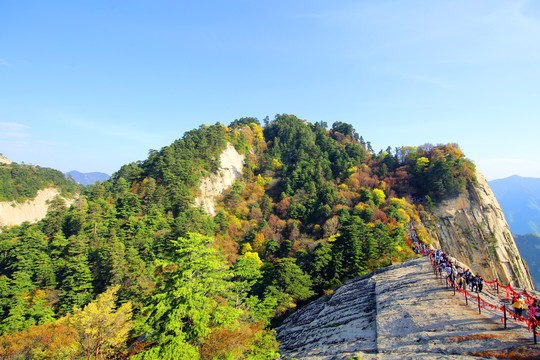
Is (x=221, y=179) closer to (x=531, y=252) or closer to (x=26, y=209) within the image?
(x=26, y=209)

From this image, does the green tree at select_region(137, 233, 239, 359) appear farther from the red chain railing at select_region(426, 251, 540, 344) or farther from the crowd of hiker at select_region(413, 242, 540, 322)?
the crowd of hiker at select_region(413, 242, 540, 322)

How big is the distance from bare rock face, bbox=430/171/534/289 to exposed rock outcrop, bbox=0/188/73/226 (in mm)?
104237

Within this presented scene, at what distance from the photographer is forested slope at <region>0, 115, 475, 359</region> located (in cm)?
1448

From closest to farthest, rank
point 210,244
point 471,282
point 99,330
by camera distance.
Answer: point 99,330
point 471,282
point 210,244

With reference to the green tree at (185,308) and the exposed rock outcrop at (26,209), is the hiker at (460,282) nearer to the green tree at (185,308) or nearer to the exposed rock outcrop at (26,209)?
the green tree at (185,308)

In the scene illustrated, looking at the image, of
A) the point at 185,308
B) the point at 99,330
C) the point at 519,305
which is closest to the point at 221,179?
the point at 99,330

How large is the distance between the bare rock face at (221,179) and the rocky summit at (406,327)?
41.7m

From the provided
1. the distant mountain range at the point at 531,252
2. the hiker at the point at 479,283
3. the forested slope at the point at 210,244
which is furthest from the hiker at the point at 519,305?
the distant mountain range at the point at 531,252

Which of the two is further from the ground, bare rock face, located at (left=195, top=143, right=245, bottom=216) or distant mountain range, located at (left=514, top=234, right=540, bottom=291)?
bare rock face, located at (left=195, top=143, right=245, bottom=216)

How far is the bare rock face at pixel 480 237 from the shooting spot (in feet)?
157

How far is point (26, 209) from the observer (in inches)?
3179

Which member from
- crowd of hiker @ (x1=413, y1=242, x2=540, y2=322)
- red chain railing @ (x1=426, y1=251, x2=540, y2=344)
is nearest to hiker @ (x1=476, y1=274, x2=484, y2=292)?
crowd of hiker @ (x1=413, y1=242, x2=540, y2=322)

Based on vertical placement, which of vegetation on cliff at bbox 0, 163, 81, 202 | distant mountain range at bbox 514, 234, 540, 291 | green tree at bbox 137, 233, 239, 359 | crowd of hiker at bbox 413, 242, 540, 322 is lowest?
A: distant mountain range at bbox 514, 234, 540, 291

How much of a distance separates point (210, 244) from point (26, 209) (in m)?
74.6
